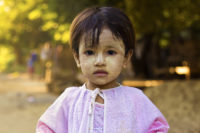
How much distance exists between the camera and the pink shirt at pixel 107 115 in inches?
75.2

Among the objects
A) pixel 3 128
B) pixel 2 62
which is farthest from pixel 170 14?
pixel 2 62

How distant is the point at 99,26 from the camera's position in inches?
73.9

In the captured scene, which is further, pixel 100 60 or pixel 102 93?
pixel 102 93

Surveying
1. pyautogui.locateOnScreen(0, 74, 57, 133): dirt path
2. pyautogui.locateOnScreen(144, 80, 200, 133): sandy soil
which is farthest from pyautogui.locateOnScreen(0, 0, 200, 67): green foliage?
pyautogui.locateOnScreen(0, 74, 57, 133): dirt path

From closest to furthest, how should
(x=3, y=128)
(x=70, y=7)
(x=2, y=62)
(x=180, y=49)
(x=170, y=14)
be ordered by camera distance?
(x=70, y=7) → (x=3, y=128) → (x=170, y=14) → (x=180, y=49) → (x=2, y=62)

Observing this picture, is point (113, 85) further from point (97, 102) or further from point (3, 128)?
point (3, 128)

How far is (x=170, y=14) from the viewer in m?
7.29

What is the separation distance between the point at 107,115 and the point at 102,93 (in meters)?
0.17

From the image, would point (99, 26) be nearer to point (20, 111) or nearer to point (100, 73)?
point (100, 73)

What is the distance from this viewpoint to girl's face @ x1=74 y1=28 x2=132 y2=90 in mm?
1866

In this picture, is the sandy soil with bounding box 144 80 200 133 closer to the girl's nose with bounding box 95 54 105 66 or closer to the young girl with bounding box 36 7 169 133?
the young girl with bounding box 36 7 169 133

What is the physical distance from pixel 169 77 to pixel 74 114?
1325 cm

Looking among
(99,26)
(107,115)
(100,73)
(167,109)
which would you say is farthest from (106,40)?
(167,109)

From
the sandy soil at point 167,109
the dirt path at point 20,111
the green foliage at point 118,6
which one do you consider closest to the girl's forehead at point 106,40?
the green foliage at point 118,6
